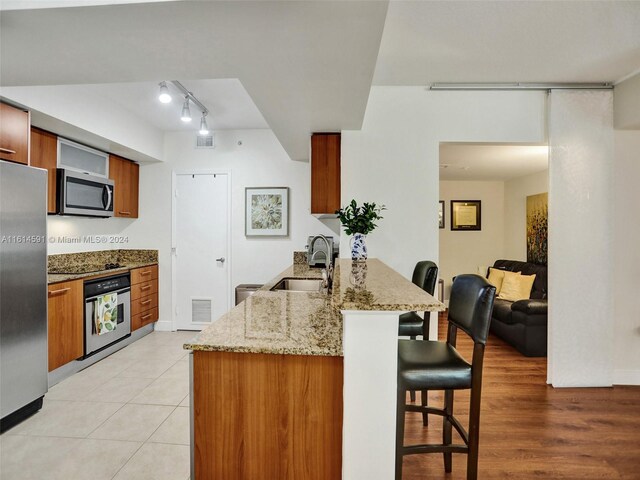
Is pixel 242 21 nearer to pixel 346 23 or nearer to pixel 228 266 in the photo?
pixel 346 23

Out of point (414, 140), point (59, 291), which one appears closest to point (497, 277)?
point (414, 140)

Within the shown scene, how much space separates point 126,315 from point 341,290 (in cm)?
353

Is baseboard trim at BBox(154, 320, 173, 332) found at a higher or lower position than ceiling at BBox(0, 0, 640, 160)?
lower

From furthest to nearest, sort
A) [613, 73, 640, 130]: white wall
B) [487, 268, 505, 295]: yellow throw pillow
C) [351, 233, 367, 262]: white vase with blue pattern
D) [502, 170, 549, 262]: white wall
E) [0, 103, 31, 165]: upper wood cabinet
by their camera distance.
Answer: [502, 170, 549, 262]: white wall < [487, 268, 505, 295]: yellow throw pillow < [613, 73, 640, 130]: white wall < [351, 233, 367, 262]: white vase with blue pattern < [0, 103, 31, 165]: upper wood cabinet

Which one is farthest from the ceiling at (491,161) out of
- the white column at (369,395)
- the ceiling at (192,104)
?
the white column at (369,395)

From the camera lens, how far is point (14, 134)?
2.59m

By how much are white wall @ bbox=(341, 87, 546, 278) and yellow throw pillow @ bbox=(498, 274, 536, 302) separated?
241cm

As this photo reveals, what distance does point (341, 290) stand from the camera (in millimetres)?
1427

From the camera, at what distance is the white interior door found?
184 inches

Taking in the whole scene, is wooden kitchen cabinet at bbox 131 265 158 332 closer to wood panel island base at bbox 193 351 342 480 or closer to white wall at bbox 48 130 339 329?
white wall at bbox 48 130 339 329

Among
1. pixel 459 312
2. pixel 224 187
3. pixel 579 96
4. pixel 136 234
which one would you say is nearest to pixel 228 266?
pixel 224 187

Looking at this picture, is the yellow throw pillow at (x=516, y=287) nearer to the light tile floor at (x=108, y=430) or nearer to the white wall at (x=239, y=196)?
the white wall at (x=239, y=196)

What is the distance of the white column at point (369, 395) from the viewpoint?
1.26m

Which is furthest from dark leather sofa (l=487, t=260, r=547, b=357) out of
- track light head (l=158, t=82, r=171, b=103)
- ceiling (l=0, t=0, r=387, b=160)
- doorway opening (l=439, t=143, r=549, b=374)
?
track light head (l=158, t=82, r=171, b=103)
